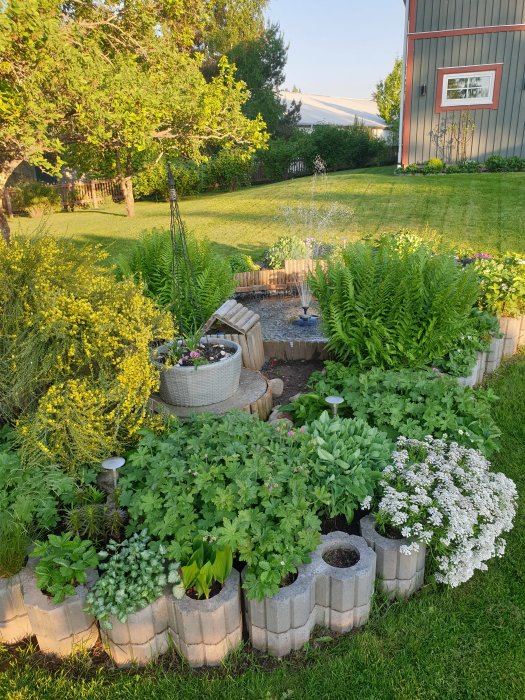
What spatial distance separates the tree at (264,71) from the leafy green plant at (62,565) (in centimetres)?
2451

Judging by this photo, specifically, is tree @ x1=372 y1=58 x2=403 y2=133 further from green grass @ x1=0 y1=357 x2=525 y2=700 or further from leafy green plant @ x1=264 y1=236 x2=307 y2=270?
green grass @ x1=0 y1=357 x2=525 y2=700

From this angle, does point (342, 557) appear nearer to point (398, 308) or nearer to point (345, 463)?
point (345, 463)

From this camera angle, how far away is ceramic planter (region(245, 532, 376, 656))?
6.86 feet

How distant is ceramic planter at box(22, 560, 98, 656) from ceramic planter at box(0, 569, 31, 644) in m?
0.06

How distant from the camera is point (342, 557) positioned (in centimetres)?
232

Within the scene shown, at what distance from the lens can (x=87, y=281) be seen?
3.39m

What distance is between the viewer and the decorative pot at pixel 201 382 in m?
3.37

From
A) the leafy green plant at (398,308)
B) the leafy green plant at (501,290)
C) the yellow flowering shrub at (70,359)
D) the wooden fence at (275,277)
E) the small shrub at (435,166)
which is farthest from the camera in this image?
the small shrub at (435,166)

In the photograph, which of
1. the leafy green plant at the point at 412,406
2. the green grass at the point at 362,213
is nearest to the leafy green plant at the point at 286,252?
the green grass at the point at 362,213

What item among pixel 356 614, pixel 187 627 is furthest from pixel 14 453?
pixel 356 614

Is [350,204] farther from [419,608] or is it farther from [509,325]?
[419,608]

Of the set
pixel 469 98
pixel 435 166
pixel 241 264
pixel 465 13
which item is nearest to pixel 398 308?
pixel 241 264

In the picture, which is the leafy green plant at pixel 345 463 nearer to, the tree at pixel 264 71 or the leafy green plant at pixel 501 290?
the leafy green plant at pixel 501 290

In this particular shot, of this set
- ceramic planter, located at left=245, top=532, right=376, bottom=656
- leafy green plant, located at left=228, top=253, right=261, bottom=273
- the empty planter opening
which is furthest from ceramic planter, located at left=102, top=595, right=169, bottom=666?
leafy green plant, located at left=228, top=253, right=261, bottom=273
